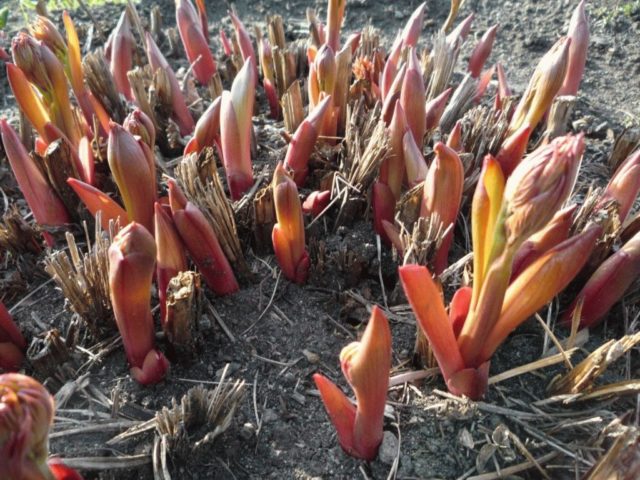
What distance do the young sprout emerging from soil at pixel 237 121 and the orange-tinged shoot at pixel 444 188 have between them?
1.93 ft

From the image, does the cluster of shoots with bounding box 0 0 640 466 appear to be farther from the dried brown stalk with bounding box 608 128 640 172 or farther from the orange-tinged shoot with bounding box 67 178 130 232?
the dried brown stalk with bounding box 608 128 640 172

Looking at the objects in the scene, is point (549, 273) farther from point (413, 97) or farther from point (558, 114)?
point (558, 114)

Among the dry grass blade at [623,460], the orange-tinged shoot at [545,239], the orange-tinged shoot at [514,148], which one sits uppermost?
the orange-tinged shoot at [514,148]

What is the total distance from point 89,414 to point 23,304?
522 millimetres

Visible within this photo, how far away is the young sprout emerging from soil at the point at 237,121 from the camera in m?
1.74

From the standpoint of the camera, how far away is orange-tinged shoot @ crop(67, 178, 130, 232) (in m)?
1.56

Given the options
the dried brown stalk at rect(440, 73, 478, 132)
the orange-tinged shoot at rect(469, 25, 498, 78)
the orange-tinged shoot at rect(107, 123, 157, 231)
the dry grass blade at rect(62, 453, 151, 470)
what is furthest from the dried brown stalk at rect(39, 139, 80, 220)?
the orange-tinged shoot at rect(469, 25, 498, 78)

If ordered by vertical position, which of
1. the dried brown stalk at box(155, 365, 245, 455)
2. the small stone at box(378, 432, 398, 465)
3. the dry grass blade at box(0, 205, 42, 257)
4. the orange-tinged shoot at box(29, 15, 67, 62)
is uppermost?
the orange-tinged shoot at box(29, 15, 67, 62)

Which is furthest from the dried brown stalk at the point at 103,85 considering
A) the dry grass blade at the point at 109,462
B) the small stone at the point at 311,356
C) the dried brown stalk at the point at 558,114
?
the dried brown stalk at the point at 558,114

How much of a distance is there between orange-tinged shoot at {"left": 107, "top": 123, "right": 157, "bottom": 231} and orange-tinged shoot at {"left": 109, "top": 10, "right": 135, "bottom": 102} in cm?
91

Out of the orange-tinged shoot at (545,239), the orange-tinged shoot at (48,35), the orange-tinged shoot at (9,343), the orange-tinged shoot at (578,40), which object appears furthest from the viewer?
the orange-tinged shoot at (578,40)

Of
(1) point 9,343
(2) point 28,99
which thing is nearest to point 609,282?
(1) point 9,343

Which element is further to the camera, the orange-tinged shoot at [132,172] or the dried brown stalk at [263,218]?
the dried brown stalk at [263,218]

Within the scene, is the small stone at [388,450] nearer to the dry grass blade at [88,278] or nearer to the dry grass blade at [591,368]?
the dry grass blade at [591,368]
